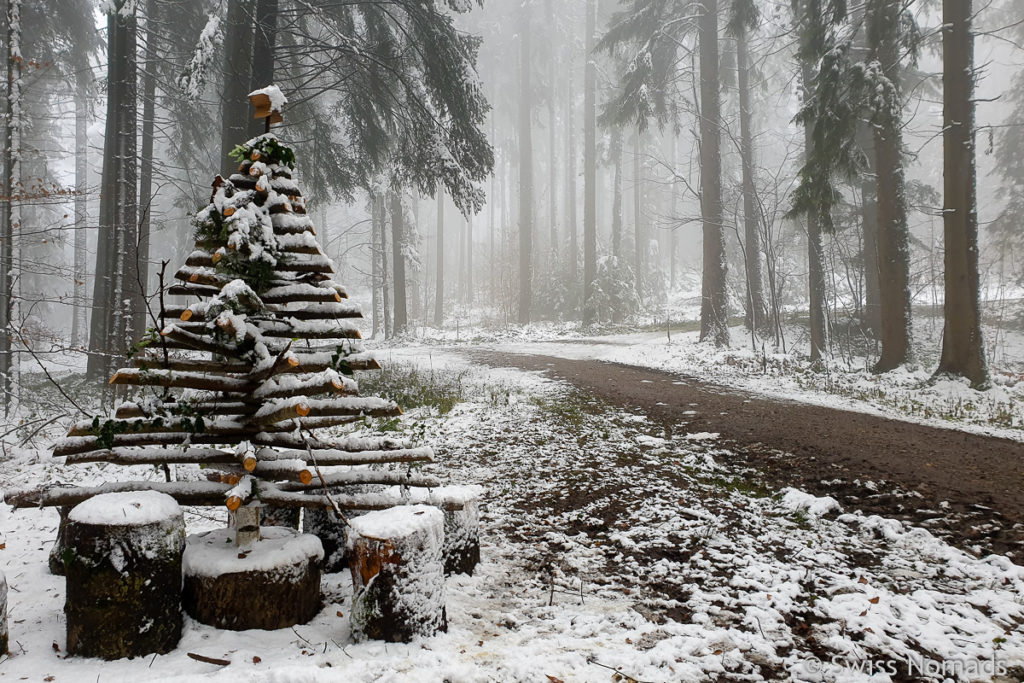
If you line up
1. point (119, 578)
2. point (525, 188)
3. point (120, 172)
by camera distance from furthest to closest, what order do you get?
point (525, 188)
point (120, 172)
point (119, 578)

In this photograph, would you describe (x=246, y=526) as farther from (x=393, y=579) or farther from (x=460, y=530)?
(x=460, y=530)

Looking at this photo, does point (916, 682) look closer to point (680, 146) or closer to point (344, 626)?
point (344, 626)

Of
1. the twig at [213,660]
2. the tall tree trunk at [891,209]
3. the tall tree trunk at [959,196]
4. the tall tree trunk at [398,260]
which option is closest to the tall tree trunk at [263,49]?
the twig at [213,660]

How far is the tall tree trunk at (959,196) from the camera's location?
9.02m

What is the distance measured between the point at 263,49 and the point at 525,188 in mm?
19121

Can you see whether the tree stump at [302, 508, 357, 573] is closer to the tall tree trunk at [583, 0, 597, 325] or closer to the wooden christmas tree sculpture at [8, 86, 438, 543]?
the wooden christmas tree sculpture at [8, 86, 438, 543]

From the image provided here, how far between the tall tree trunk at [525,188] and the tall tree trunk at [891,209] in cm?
1657

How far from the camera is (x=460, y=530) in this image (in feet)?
11.7

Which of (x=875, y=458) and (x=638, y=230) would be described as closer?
(x=875, y=458)

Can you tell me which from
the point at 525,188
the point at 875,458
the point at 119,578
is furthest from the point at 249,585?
the point at 525,188

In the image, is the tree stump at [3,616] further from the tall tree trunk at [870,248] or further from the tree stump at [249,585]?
the tall tree trunk at [870,248]

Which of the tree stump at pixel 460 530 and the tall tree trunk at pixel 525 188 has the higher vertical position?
the tall tree trunk at pixel 525 188

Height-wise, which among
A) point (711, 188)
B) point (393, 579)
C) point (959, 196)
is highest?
point (711, 188)

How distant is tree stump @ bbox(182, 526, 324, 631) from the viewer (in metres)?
2.67
